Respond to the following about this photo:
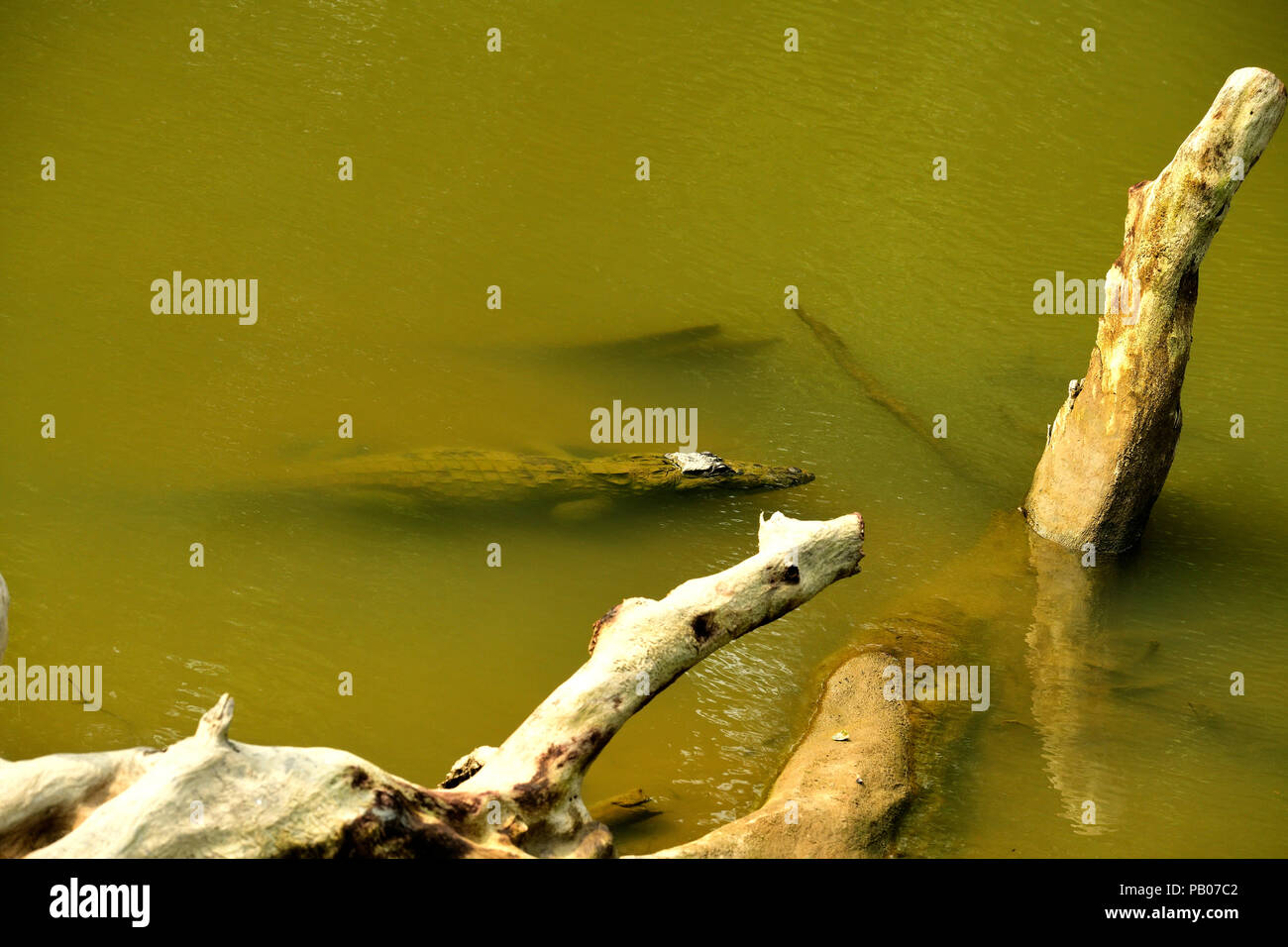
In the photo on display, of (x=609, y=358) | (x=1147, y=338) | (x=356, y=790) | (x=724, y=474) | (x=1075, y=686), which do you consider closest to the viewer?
(x=356, y=790)

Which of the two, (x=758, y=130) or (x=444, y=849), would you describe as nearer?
(x=444, y=849)

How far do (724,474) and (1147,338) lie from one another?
1957 millimetres

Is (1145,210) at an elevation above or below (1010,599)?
above

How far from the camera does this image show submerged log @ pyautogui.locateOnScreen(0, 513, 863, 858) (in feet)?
9.82

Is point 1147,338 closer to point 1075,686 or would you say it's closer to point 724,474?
point 1075,686

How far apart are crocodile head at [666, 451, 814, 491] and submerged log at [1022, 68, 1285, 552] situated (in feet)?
4.05

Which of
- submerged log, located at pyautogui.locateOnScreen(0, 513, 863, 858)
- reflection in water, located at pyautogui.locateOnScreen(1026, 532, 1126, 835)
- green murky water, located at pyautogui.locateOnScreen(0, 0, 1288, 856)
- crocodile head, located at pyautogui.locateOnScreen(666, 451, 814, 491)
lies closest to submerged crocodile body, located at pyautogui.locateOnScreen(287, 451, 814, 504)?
crocodile head, located at pyautogui.locateOnScreen(666, 451, 814, 491)

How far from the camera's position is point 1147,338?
5.69m

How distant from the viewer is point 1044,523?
616 cm

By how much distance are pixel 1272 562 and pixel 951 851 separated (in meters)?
2.91

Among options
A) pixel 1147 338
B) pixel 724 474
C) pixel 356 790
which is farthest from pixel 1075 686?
pixel 356 790

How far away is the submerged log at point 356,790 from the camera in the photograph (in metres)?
2.99

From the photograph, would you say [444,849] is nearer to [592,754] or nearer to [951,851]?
[592,754]

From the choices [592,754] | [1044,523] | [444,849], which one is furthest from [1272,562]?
[444,849]
